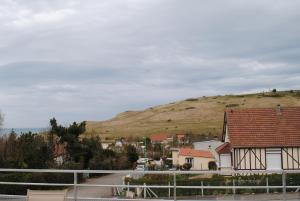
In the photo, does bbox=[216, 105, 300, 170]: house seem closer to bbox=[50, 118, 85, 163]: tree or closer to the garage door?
the garage door

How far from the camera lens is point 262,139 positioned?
41.9 meters

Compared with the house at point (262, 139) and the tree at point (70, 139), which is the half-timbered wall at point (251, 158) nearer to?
the house at point (262, 139)

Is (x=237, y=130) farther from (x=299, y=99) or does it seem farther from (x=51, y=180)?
(x=299, y=99)

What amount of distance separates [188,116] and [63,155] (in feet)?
359

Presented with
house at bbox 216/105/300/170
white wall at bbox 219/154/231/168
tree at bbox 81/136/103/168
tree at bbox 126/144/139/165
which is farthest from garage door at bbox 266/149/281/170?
tree at bbox 126/144/139/165

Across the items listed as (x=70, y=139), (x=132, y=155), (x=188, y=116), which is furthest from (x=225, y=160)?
(x=188, y=116)

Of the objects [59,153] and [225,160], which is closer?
[225,160]

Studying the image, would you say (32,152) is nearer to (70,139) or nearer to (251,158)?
(70,139)

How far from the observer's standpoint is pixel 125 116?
195625 millimetres

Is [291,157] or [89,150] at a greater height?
[89,150]

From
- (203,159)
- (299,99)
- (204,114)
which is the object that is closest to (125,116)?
(204,114)

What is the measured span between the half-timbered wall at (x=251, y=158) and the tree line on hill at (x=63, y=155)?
14.1 meters

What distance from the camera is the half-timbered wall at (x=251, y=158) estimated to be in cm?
4125

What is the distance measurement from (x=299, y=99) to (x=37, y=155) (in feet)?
344
